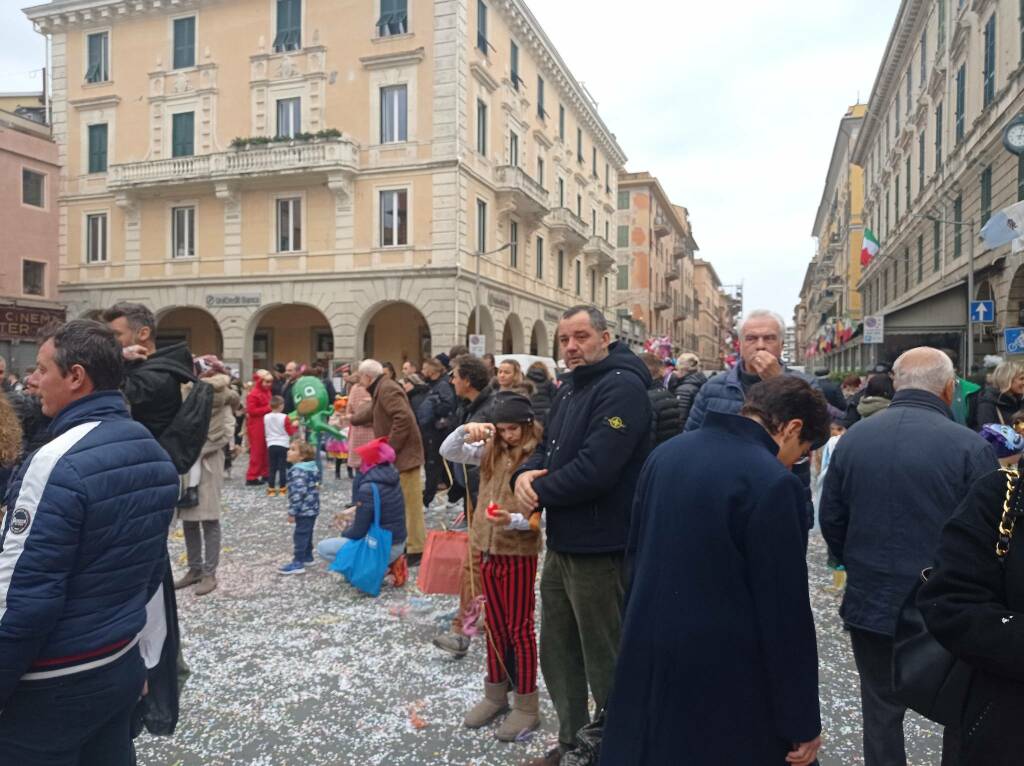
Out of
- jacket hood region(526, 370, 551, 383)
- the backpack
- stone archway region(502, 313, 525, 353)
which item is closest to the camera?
the backpack

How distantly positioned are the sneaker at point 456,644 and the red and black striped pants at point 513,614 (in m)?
0.82

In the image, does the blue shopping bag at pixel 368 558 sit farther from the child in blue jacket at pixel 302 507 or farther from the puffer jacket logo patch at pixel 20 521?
the puffer jacket logo patch at pixel 20 521

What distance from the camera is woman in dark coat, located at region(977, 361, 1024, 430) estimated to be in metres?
6.43

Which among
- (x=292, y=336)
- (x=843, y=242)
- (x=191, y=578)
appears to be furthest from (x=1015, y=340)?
(x=843, y=242)

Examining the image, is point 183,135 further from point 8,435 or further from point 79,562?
point 79,562

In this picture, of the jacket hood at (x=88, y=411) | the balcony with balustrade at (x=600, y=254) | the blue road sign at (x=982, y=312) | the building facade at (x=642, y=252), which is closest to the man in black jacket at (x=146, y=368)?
the jacket hood at (x=88, y=411)

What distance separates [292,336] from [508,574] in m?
26.8

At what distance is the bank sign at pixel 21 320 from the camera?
2484 centimetres

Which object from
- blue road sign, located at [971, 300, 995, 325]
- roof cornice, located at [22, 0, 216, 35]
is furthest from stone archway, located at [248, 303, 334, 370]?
blue road sign, located at [971, 300, 995, 325]

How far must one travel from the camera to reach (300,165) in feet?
76.6

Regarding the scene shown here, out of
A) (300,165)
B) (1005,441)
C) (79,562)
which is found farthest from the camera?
(300,165)

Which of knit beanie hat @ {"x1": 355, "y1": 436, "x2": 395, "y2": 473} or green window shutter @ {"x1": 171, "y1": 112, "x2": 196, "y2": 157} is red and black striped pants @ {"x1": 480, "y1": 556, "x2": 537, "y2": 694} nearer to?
knit beanie hat @ {"x1": 355, "y1": 436, "x2": 395, "y2": 473}

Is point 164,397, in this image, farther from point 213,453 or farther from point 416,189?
point 416,189

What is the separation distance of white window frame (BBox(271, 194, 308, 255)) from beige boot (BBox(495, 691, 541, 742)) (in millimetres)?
23117
